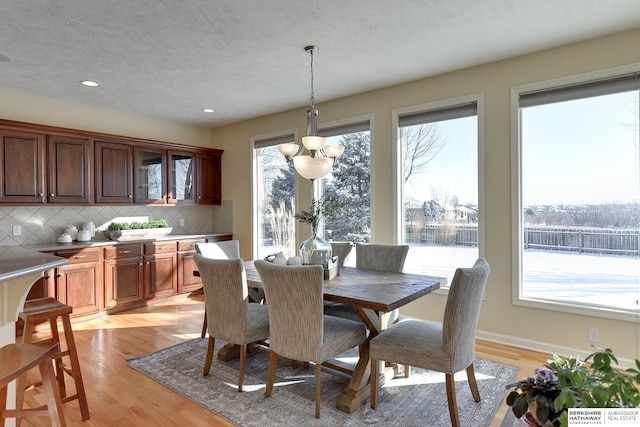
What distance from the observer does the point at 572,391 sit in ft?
3.21

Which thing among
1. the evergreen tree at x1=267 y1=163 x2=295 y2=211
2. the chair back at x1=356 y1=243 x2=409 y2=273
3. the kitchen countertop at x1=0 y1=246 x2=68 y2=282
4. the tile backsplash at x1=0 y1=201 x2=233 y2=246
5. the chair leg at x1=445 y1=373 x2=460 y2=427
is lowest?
the chair leg at x1=445 y1=373 x2=460 y2=427

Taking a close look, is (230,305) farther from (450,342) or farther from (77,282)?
(77,282)

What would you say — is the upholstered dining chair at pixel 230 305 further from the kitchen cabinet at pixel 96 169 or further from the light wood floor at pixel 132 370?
the kitchen cabinet at pixel 96 169

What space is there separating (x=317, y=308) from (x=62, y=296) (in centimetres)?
337

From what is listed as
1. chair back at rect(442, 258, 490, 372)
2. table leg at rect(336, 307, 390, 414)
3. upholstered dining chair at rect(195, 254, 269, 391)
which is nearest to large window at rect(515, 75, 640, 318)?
chair back at rect(442, 258, 490, 372)

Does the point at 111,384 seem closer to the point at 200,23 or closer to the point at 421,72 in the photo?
the point at 200,23

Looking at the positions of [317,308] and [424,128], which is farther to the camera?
[424,128]

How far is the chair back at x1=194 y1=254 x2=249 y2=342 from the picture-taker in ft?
8.48

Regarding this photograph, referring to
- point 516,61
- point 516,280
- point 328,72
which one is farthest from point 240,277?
point 516,61

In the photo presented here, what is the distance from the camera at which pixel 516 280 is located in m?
3.42

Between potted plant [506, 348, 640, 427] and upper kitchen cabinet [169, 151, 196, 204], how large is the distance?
515 centimetres

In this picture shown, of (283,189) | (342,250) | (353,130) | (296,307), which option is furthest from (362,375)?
(283,189)

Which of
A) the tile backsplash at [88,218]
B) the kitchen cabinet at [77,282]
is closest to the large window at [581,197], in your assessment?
the tile backsplash at [88,218]

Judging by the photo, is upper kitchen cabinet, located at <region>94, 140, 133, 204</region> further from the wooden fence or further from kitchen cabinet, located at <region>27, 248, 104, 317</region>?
the wooden fence
